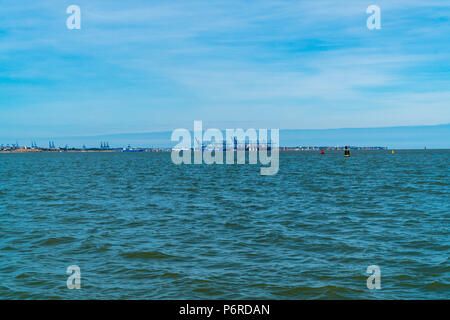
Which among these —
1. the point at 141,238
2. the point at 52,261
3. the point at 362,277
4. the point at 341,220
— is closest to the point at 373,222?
the point at 341,220

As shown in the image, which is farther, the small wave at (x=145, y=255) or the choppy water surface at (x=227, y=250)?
the small wave at (x=145, y=255)

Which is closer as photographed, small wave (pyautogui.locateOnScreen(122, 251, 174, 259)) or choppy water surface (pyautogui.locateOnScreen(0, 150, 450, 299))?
choppy water surface (pyautogui.locateOnScreen(0, 150, 450, 299))

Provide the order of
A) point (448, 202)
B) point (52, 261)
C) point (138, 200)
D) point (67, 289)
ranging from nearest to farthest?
point (67, 289)
point (52, 261)
point (448, 202)
point (138, 200)

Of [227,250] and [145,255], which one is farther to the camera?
[227,250]

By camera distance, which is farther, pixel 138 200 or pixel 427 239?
pixel 138 200

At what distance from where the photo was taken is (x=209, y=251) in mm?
15672

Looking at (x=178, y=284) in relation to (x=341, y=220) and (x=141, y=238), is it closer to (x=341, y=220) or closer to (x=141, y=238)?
(x=141, y=238)

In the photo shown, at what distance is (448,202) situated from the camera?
29.0 metres
